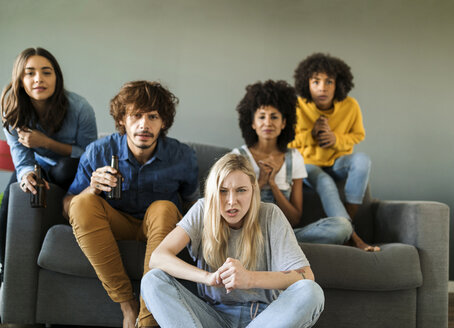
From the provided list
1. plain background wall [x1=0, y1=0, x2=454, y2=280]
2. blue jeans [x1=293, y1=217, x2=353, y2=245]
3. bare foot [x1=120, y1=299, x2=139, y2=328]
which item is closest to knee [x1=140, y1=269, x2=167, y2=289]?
bare foot [x1=120, y1=299, x2=139, y2=328]

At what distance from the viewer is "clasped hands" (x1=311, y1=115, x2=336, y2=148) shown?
250 cm

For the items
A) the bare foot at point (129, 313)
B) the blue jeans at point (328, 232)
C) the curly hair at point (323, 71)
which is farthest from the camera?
the curly hair at point (323, 71)

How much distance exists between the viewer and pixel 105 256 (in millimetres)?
1714

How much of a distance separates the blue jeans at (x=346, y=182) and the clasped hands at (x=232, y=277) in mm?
1045

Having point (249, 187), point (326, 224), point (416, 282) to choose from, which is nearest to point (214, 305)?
point (249, 187)

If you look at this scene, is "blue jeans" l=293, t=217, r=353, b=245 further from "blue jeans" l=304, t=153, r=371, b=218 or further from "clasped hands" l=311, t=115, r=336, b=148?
"clasped hands" l=311, t=115, r=336, b=148

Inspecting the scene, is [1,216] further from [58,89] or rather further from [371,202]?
[371,202]

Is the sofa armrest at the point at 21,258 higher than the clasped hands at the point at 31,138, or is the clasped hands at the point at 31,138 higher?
the clasped hands at the point at 31,138

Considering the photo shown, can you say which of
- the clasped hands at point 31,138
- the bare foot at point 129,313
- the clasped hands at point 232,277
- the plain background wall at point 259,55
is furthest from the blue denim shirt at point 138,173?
the plain background wall at point 259,55

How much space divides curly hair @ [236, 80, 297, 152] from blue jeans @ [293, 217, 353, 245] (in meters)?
0.46

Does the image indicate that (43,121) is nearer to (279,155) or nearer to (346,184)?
(279,155)

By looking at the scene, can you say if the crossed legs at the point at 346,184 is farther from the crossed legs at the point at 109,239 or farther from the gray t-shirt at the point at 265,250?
the crossed legs at the point at 109,239

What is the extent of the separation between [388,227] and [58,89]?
1.75 meters

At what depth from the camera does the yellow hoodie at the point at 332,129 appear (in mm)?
2572
